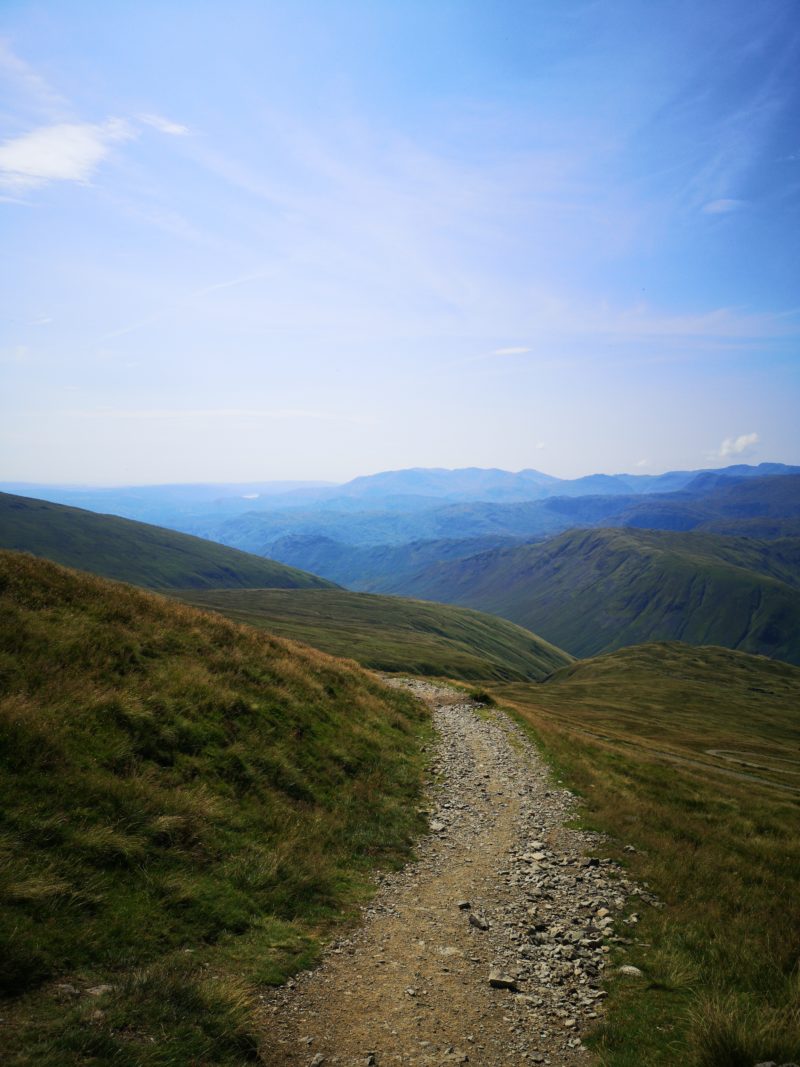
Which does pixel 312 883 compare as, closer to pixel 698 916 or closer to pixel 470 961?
pixel 470 961

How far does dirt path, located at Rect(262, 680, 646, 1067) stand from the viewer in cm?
834

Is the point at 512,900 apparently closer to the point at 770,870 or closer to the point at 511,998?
the point at 511,998

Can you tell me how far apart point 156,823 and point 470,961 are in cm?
721

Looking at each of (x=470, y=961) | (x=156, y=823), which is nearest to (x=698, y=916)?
(x=470, y=961)

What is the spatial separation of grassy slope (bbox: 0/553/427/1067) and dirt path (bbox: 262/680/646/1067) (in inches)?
37.5

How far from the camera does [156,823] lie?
449 inches

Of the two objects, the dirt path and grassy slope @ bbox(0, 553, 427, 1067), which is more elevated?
grassy slope @ bbox(0, 553, 427, 1067)

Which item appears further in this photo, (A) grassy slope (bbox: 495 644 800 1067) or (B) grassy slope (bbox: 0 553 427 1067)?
(A) grassy slope (bbox: 495 644 800 1067)

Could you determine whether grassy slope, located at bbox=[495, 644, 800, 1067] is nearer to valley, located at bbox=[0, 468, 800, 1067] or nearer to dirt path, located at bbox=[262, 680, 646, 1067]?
valley, located at bbox=[0, 468, 800, 1067]

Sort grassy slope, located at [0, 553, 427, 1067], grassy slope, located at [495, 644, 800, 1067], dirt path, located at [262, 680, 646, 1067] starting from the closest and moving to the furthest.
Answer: grassy slope, located at [0, 553, 427, 1067] < grassy slope, located at [495, 644, 800, 1067] < dirt path, located at [262, 680, 646, 1067]

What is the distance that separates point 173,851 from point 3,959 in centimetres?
441

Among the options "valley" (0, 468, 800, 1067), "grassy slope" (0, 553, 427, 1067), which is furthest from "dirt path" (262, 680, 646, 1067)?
"grassy slope" (0, 553, 427, 1067)

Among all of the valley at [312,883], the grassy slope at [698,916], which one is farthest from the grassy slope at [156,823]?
the grassy slope at [698,916]

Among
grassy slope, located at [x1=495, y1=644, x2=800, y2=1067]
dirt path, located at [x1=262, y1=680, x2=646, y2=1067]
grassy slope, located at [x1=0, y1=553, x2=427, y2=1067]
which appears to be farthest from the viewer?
dirt path, located at [x1=262, y1=680, x2=646, y2=1067]
